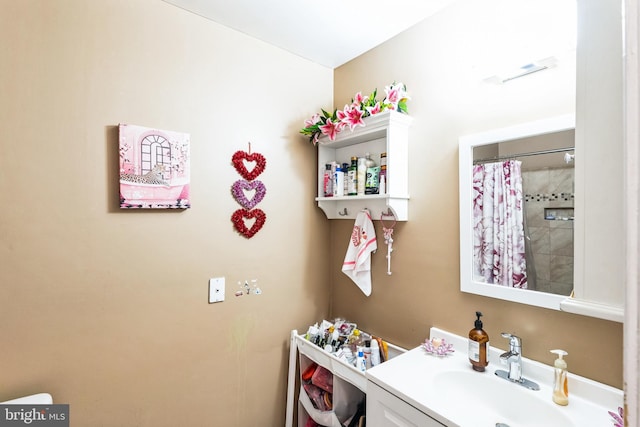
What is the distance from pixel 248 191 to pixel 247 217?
5.5 inches

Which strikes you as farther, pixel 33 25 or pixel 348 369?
pixel 348 369

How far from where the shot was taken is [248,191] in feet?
5.39

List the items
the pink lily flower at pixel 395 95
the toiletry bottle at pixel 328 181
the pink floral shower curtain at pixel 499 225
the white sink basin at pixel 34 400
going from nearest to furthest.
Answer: the white sink basin at pixel 34 400, the pink floral shower curtain at pixel 499 225, the pink lily flower at pixel 395 95, the toiletry bottle at pixel 328 181

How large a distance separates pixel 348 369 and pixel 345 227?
809 millimetres

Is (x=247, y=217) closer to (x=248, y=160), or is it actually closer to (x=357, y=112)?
(x=248, y=160)

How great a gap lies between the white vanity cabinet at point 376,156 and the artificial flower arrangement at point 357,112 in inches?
1.3

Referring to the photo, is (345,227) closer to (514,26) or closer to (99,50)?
(514,26)

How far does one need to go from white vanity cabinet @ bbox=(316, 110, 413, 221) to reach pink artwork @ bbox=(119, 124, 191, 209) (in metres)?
0.76

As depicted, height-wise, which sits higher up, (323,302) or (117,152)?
(117,152)

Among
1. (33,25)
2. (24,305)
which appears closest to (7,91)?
(33,25)

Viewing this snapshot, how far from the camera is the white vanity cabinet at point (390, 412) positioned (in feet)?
3.30

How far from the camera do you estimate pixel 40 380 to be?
3.77ft

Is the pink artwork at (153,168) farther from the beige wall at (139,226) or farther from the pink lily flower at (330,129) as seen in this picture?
the pink lily flower at (330,129)

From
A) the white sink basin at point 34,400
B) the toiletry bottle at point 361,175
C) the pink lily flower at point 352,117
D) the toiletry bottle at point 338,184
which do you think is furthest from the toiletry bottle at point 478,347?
the white sink basin at point 34,400
